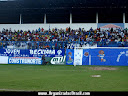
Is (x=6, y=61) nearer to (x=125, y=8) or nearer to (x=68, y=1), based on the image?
(x=68, y=1)

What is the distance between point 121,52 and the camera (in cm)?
2916

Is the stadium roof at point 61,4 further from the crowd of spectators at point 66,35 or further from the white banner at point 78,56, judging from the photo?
the white banner at point 78,56

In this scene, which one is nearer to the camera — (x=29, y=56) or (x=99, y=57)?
(x=99, y=57)

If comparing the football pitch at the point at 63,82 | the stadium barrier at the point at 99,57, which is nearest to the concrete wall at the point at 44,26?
the stadium barrier at the point at 99,57

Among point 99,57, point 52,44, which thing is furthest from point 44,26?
point 99,57

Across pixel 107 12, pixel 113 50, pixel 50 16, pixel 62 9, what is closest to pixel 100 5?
pixel 107 12

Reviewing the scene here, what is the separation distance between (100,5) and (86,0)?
11.9 ft

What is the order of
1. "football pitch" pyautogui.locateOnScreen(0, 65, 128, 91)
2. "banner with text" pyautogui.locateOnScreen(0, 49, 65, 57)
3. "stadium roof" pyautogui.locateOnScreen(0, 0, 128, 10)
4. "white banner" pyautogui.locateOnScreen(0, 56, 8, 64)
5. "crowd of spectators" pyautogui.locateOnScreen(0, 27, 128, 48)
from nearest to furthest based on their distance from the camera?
1. "football pitch" pyautogui.locateOnScreen(0, 65, 128, 91)
2. "banner with text" pyautogui.locateOnScreen(0, 49, 65, 57)
3. "white banner" pyautogui.locateOnScreen(0, 56, 8, 64)
4. "crowd of spectators" pyautogui.locateOnScreen(0, 27, 128, 48)
5. "stadium roof" pyautogui.locateOnScreen(0, 0, 128, 10)

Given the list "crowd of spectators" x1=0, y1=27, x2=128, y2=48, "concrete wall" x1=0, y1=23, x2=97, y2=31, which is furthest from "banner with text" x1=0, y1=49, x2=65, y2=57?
"concrete wall" x1=0, y1=23, x2=97, y2=31

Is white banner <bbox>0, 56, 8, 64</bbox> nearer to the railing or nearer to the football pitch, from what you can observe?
the railing

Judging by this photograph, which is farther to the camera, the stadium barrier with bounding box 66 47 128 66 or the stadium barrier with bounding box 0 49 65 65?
the stadium barrier with bounding box 0 49 65 65

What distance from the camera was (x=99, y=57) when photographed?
29719mm

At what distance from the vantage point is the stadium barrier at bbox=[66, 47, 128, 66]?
2898 centimetres

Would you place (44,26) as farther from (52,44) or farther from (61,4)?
(52,44)
